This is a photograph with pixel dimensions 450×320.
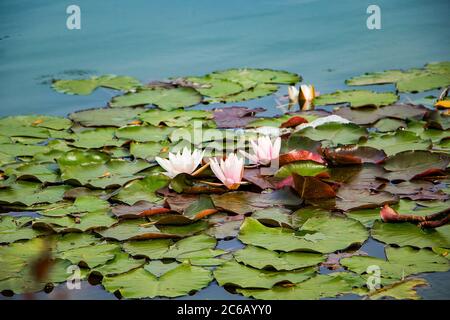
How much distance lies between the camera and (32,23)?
26.7 ft

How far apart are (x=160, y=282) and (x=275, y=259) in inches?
20.3

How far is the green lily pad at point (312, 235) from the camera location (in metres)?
3.29

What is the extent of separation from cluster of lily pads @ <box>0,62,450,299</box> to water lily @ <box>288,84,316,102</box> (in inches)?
0.6

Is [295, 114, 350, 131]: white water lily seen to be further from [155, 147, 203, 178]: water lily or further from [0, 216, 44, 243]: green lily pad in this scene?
[0, 216, 44, 243]: green lily pad

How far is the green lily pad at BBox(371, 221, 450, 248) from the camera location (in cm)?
325

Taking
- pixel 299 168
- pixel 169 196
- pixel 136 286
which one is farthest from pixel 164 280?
pixel 299 168

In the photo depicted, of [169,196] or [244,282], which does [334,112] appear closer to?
[169,196]

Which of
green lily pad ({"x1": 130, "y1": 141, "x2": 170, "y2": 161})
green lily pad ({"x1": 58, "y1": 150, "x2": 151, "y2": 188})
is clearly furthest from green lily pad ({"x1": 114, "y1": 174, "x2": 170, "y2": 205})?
green lily pad ({"x1": 130, "y1": 141, "x2": 170, "y2": 161})

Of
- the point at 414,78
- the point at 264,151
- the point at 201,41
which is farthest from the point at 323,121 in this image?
the point at 201,41

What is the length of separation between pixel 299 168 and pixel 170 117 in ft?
4.82

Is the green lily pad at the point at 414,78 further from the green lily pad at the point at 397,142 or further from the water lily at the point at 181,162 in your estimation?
the water lily at the point at 181,162

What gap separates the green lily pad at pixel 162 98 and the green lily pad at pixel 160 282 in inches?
92.0

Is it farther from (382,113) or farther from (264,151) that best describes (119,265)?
(382,113)

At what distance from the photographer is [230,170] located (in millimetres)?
3867
